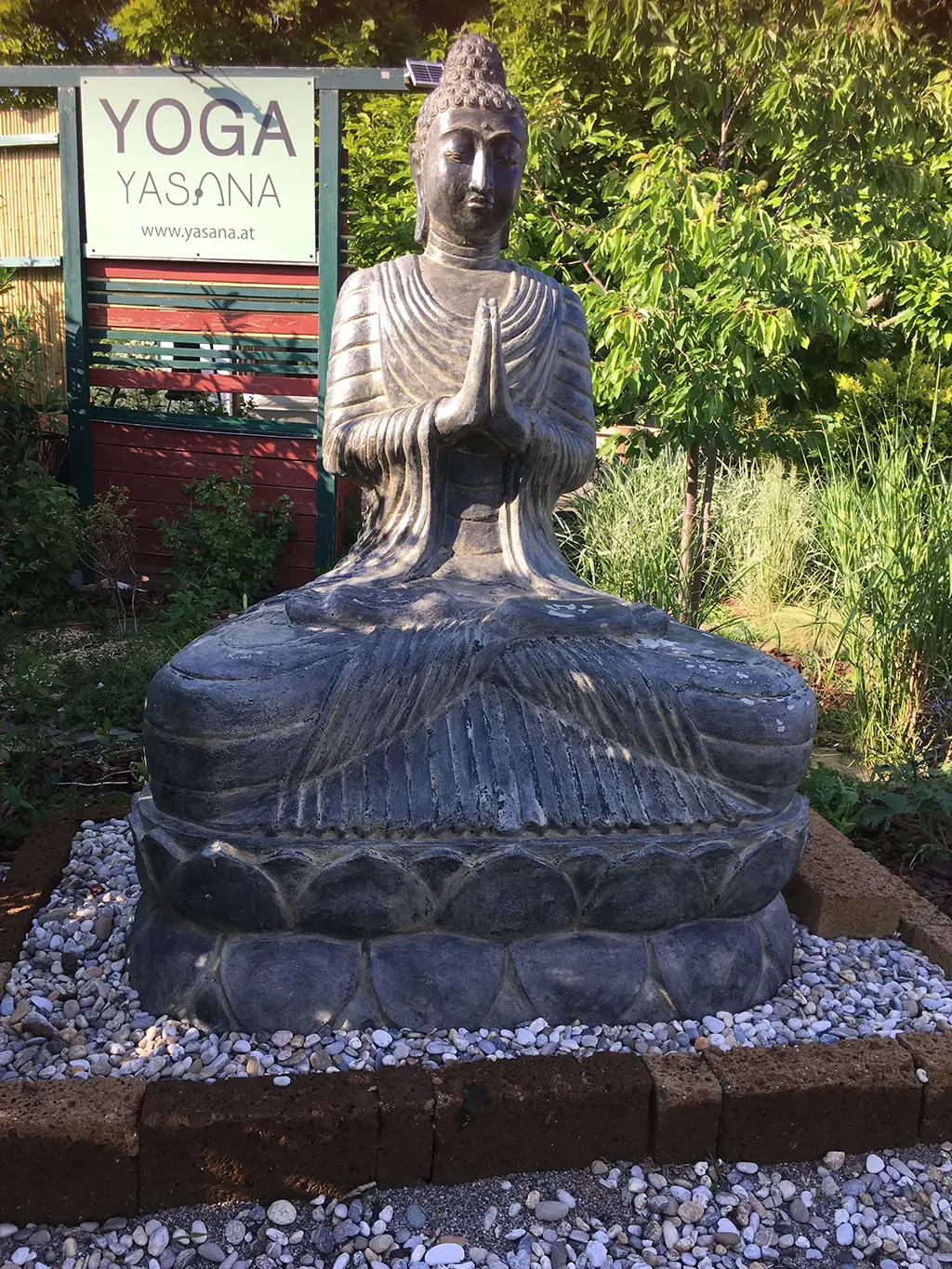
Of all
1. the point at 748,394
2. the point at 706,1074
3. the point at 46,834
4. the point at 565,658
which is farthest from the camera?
the point at 748,394

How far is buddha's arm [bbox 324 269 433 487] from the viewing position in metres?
3.16

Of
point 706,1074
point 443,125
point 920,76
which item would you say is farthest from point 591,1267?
point 920,76

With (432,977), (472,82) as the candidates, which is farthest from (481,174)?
(432,977)

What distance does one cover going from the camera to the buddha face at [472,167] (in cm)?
313

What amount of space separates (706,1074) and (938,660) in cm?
275

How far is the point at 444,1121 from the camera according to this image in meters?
2.12

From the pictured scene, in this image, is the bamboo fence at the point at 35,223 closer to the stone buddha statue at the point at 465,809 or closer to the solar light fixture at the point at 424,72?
the solar light fixture at the point at 424,72

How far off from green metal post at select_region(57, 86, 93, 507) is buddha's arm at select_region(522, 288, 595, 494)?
4.38 meters

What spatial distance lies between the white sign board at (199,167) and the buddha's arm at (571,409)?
3.57 meters

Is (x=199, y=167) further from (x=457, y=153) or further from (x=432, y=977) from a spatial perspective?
(x=432, y=977)

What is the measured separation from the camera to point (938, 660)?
4.41 metres

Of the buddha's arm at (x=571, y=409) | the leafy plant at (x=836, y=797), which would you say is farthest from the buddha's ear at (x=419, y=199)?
the leafy plant at (x=836, y=797)

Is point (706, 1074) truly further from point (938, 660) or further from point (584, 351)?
point (938, 660)

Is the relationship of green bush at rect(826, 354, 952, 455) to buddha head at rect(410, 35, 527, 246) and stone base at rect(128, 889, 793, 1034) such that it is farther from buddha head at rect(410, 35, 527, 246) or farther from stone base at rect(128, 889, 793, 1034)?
stone base at rect(128, 889, 793, 1034)
